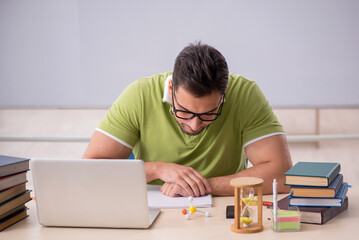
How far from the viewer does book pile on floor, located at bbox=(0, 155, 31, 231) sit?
1.41 metres

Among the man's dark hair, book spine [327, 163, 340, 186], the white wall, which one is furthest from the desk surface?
the white wall

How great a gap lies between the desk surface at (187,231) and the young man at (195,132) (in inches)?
11.0

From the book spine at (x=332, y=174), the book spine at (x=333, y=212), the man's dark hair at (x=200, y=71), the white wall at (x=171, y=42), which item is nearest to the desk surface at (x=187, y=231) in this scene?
the book spine at (x=333, y=212)

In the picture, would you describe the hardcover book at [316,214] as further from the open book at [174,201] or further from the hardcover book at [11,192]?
the hardcover book at [11,192]

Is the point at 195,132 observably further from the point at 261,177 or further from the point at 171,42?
the point at 171,42

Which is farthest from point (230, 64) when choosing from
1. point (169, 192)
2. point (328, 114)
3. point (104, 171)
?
point (104, 171)

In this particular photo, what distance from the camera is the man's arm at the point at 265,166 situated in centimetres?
168

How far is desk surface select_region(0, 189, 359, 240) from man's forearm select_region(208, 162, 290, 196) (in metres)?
0.20

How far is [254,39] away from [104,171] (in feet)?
6.77

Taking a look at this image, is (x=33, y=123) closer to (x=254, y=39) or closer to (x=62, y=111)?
(x=62, y=111)

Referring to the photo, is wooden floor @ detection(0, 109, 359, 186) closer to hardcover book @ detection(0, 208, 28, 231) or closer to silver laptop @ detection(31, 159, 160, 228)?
hardcover book @ detection(0, 208, 28, 231)

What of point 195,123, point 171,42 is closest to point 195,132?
point 195,123

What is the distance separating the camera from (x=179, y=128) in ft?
6.32

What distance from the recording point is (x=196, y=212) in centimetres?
148
